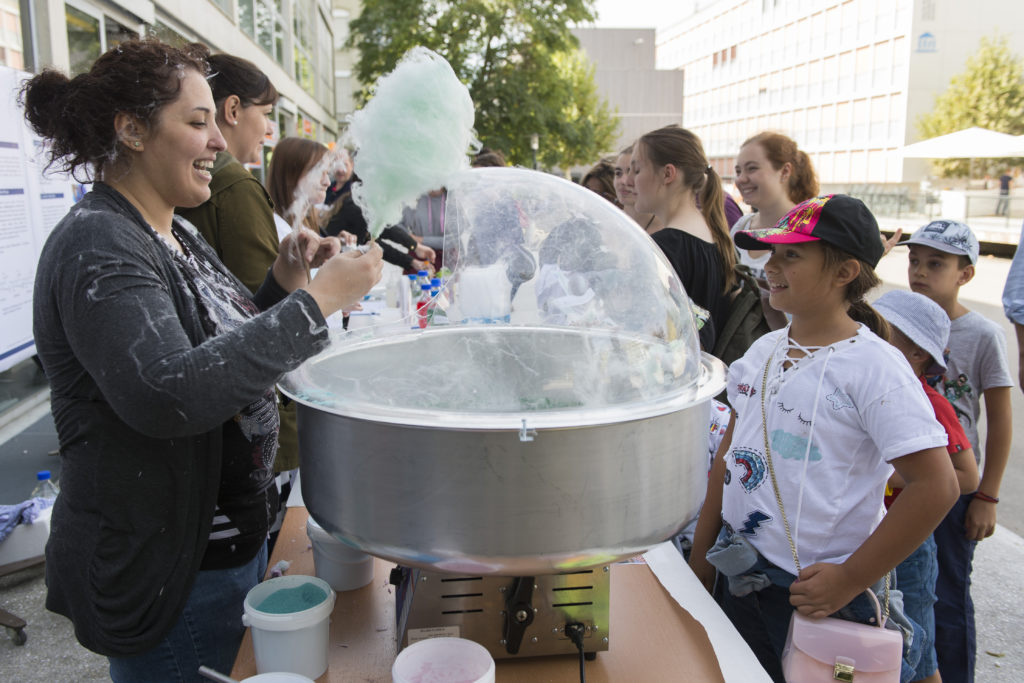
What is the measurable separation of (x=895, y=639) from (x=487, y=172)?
117cm

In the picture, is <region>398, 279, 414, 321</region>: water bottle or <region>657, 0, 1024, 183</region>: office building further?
<region>657, 0, 1024, 183</region>: office building

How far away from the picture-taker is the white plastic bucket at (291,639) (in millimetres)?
1118

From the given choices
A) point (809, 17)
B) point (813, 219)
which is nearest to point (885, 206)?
point (809, 17)

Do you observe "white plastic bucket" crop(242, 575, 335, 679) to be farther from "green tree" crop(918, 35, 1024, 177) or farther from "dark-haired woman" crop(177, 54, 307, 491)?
"green tree" crop(918, 35, 1024, 177)

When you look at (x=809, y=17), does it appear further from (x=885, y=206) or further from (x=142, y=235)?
(x=142, y=235)

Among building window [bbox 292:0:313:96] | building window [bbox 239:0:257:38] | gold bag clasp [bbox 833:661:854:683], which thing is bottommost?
gold bag clasp [bbox 833:661:854:683]

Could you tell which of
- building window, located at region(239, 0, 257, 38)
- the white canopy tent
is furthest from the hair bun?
the white canopy tent

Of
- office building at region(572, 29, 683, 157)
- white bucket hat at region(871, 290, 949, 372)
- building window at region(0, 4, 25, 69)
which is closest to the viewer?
white bucket hat at region(871, 290, 949, 372)

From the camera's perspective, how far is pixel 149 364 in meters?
0.92

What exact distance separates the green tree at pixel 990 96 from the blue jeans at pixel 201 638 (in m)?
32.6

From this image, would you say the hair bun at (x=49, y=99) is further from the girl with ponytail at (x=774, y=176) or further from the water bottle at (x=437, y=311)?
the girl with ponytail at (x=774, y=176)

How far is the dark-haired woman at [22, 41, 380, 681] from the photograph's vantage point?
95 cm

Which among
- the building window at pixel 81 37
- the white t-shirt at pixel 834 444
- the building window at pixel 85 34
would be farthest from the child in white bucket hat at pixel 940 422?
the building window at pixel 81 37

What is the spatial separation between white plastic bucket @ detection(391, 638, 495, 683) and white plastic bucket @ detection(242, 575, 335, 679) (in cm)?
19
